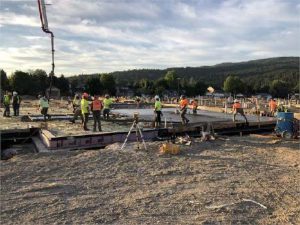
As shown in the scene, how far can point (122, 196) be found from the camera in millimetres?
8453

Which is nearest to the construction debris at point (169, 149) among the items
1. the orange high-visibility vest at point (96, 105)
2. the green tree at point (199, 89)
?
the orange high-visibility vest at point (96, 105)

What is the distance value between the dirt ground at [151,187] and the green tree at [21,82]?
255 ft

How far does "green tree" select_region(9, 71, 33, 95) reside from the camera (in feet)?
285

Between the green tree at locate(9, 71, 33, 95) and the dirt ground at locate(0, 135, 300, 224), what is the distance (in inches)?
3058

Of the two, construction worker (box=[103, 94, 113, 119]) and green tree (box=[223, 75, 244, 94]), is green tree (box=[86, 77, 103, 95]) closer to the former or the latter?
green tree (box=[223, 75, 244, 94])

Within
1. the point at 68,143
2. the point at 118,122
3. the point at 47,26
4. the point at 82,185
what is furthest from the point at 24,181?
the point at 118,122

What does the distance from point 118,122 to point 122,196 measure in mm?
12886

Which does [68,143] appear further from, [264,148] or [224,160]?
[264,148]

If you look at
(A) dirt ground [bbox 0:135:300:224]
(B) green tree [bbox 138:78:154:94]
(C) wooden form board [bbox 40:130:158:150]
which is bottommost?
(A) dirt ground [bbox 0:135:300:224]

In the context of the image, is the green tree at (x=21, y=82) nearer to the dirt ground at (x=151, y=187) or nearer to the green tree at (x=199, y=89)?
the green tree at (x=199, y=89)

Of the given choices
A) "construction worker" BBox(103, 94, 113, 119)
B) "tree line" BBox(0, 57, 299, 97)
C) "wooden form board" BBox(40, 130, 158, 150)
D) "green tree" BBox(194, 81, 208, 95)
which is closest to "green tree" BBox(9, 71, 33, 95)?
"tree line" BBox(0, 57, 299, 97)

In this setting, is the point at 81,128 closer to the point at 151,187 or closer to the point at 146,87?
the point at 151,187

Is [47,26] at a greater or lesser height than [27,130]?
greater

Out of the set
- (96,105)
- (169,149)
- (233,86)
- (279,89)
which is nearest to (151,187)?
(169,149)
